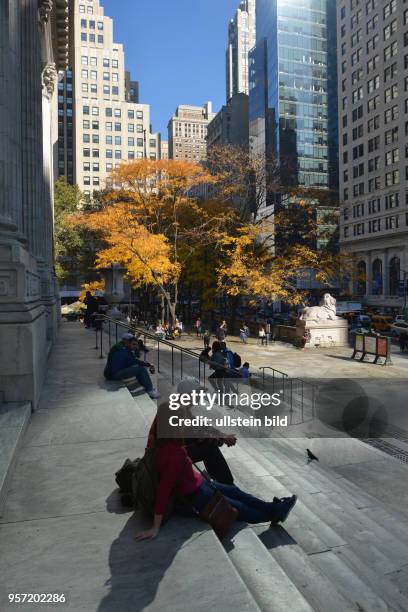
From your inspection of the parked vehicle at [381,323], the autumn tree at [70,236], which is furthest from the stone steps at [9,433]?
the parked vehicle at [381,323]

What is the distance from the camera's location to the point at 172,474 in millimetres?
4156

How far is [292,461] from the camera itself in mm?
8875

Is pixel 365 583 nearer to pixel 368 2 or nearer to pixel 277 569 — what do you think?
pixel 277 569

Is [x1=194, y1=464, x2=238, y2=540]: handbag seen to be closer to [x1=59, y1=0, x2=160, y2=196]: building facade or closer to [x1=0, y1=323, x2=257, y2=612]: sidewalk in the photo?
[x1=0, y1=323, x2=257, y2=612]: sidewalk

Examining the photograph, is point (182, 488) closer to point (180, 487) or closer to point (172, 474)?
point (180, 487)

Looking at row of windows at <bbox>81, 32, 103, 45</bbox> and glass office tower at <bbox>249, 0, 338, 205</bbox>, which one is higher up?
row of windows at <bbox>81, 32, 103, 45</bbox>

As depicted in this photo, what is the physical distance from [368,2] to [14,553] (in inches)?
3195

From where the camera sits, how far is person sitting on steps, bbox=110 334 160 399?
9469mm

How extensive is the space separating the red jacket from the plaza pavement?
0.30m

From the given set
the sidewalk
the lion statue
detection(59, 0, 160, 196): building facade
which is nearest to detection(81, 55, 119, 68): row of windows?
detection(59, 0, 160, 196): building facade

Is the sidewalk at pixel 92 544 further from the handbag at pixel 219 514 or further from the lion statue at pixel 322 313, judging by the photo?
the lion statue at pixel 322 313

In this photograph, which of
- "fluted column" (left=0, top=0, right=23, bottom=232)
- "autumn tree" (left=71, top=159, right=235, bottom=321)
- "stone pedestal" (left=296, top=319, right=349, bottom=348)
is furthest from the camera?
"autumn tree" (left=71, top=159, right=235, bottom=321)

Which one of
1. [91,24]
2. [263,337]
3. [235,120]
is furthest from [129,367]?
[235,120]

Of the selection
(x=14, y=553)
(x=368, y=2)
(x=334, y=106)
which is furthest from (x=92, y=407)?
(x=334, y=106)
